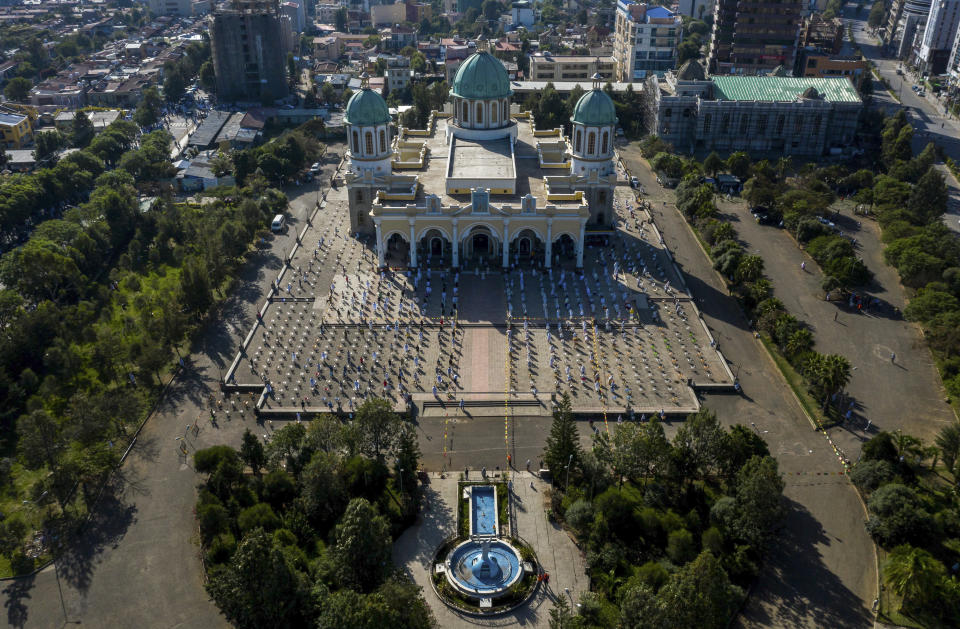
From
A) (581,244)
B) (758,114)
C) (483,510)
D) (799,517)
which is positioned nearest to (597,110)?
(581,244)

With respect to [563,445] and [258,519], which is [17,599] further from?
[563,445]

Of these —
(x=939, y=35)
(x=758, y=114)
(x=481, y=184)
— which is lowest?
(x=481, y=184)

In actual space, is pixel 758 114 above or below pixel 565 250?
above

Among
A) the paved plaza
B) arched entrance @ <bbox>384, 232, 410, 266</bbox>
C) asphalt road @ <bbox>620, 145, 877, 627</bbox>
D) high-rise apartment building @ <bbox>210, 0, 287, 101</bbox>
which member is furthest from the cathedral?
high-rise apartment building @ <bbox>210, 0, 287, 101</bbox>

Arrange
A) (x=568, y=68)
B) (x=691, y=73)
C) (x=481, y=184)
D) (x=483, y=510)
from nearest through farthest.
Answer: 1. (x=483, y=510)
2. (x=481, y=184)
3. (x=691, y=73)
4. (x=568, y=68)

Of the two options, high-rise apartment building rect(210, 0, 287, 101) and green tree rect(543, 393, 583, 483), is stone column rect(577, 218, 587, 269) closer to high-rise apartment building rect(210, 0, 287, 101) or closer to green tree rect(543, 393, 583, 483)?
green tree rect(543, 393, 583, 483)

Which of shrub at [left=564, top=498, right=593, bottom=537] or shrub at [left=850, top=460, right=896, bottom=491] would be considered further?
shrub at [left=850, top=460, right=896, bottom=491]
